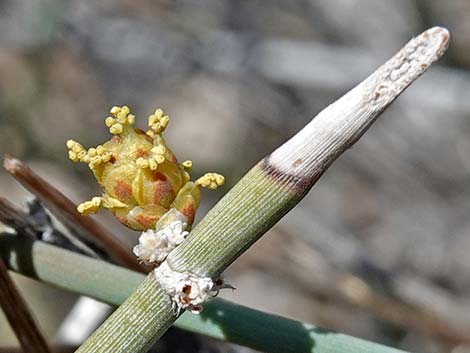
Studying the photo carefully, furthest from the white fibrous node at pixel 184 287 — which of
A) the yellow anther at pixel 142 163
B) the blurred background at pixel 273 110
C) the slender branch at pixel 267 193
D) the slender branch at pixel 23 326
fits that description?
the blurred background at pixel 273 110

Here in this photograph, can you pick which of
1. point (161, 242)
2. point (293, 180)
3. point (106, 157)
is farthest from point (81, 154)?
point (293, 180)

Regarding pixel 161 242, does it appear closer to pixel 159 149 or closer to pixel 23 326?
pixel 159 149

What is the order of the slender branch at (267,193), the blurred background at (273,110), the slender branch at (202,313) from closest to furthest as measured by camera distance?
the slender branch at (267,193), the slender branch at (202,313), the blurred background at (273,110)

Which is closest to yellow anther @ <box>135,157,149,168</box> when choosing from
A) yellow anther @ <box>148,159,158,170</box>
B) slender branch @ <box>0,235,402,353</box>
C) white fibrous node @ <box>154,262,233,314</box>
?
yellow anther @ <box>148,159,158,170</box>

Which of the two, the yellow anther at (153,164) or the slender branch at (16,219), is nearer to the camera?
the yellow anther at (153,164)

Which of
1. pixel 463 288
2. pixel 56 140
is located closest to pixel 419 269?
pixel 463 288

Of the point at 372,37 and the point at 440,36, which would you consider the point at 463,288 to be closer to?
the point at 372,37

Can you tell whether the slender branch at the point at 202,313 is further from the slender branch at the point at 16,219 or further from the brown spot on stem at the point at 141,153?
the brown spot on stem at the point at 141,153
